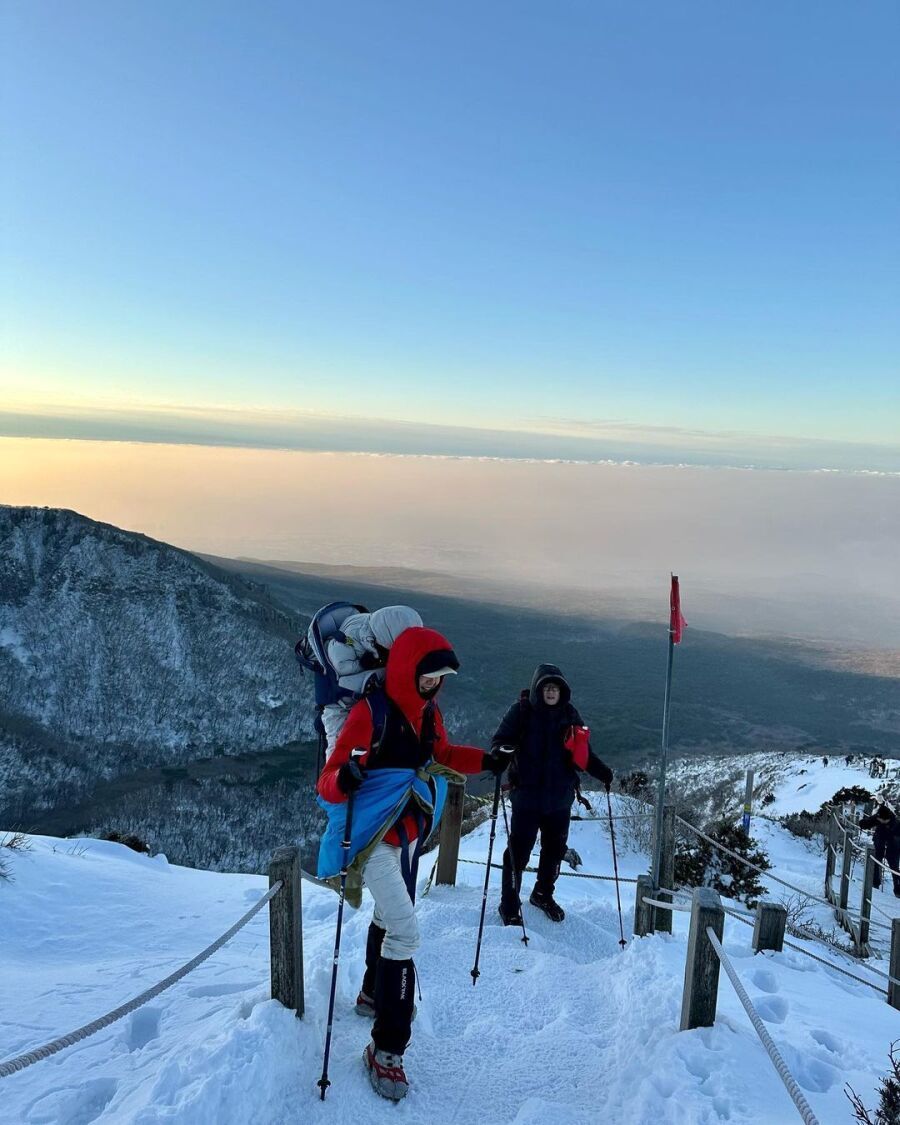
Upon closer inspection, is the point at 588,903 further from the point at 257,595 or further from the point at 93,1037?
the point at 257,595

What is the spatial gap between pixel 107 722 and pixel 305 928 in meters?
39.4

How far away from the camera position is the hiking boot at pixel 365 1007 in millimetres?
4160

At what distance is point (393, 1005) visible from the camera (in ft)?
11.7

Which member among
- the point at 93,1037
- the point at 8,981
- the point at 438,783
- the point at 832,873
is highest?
the point at 438,783

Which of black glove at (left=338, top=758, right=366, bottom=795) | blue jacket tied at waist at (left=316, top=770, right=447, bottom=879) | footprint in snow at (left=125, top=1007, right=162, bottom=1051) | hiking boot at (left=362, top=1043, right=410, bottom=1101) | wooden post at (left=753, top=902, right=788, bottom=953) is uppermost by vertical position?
black glove at (left=338, top=758, right=366, bottom=795)

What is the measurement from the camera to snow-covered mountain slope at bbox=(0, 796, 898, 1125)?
336 cm

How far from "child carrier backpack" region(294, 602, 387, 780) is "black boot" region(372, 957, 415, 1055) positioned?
105 cm

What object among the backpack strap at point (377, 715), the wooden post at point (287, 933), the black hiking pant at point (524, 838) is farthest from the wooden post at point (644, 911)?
the backpack strap at point (377, 715)

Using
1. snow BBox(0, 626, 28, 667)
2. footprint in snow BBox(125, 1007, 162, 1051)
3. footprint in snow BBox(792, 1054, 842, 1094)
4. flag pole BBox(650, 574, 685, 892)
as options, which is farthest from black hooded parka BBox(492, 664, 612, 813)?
snow BBox(0, 626, 28, 667)

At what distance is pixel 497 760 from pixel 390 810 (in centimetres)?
142

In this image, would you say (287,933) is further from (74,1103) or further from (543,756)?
(543,756)

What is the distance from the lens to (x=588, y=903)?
762 centimetres

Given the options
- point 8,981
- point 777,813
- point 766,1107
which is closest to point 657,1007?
point 766,1107

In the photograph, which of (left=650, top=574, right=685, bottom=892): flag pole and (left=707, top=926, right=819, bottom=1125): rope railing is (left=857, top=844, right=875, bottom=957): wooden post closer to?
(left=650, top=574, right=685, bottom=892): flag pole
